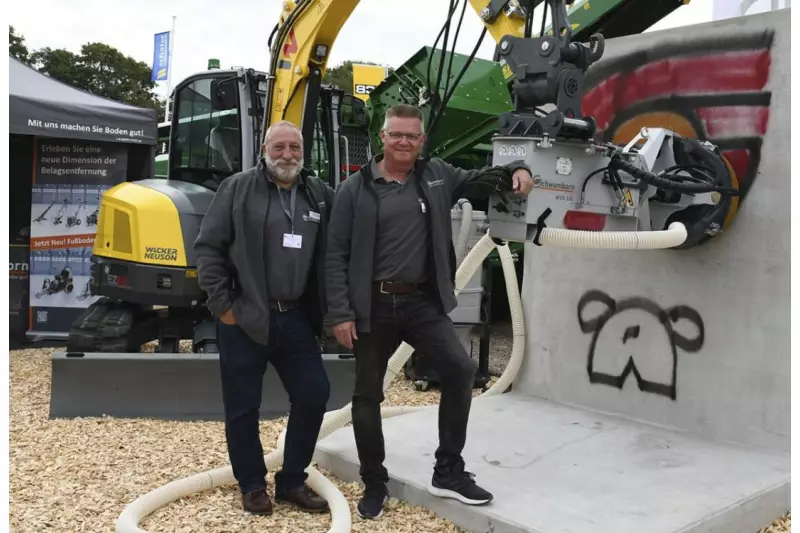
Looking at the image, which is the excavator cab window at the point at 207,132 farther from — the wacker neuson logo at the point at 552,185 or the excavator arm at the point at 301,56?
the wacker neuson logo at the point at 552,185

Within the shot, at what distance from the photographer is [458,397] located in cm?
334

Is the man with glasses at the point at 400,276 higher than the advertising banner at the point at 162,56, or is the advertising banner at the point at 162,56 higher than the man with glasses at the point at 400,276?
the advertising banner at the point at 162,56

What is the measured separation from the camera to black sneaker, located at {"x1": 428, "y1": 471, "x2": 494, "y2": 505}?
3.33 metres

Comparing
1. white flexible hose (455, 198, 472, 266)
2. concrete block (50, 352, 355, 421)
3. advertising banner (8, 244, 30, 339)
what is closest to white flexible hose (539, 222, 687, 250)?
white flexible hose (455, 198, 472, 266)

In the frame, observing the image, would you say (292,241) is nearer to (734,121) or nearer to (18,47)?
(734,121)

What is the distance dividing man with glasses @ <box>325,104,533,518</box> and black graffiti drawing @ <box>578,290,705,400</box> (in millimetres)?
1642

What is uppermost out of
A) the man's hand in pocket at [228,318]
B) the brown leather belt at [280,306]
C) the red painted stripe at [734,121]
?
the red painted stripe at [734,121]

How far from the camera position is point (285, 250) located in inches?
130

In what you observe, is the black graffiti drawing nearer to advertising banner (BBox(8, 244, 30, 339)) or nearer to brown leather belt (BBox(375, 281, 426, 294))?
brown leather belt (BBox(375, 281, 426, 294))

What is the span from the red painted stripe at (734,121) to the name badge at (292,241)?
2.52m

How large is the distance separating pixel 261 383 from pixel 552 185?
161cm

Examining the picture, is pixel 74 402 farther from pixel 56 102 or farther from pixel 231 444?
pixel 56 102

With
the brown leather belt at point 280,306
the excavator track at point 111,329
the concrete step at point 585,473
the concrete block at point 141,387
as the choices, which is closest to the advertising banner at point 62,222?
the excavator track at point 111,329

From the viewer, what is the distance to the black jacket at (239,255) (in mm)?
3232
